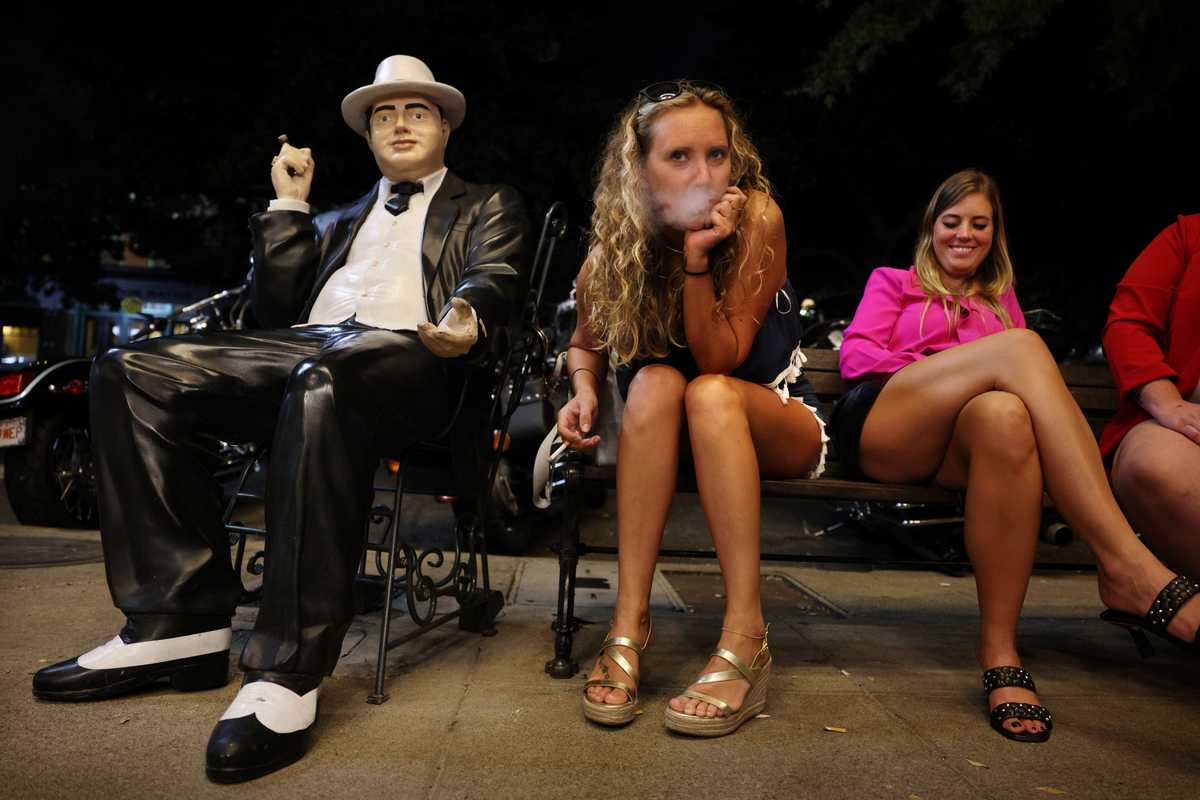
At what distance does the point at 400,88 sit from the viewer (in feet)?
10.0

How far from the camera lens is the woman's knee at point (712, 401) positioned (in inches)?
90.7

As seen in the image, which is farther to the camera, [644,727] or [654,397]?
[654,397]

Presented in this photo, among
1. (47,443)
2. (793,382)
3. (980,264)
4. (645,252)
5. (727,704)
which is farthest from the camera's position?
(47,443)

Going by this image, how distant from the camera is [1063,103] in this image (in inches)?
430

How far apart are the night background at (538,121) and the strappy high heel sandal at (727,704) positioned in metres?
7.87

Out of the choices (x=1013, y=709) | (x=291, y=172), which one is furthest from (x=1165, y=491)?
(x=291, y=172)

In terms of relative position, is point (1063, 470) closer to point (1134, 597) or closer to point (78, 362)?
point (1134, 597)

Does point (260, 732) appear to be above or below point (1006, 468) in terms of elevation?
below

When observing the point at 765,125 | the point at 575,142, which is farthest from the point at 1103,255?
the point at 575,142

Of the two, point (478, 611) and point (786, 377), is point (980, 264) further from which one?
point (478, 611)

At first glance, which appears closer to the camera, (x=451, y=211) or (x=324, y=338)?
(x=324, y=338)

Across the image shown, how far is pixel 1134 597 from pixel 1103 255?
11849 millimetres

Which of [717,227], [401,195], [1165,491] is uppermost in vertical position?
[401,195]

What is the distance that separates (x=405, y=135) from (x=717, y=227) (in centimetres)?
137
